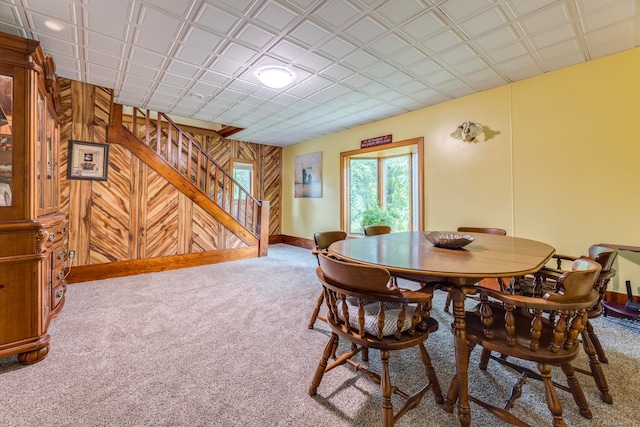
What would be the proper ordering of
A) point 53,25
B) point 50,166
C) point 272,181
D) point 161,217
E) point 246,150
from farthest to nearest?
point 272,181 < point 246,150 < point 161,217 < point 50,166 < point 53,25

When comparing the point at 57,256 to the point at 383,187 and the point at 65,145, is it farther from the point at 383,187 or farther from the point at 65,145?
the point at 383,187

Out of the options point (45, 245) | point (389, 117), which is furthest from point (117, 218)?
point (389, 117)

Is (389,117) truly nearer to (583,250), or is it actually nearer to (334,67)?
(334,67)

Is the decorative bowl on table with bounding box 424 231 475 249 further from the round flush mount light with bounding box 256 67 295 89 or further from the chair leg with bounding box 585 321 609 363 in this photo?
the round flush mount light with bounding box 256 67 295 89

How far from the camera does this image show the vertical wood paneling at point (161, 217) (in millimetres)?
4195

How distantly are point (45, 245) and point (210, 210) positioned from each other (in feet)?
9.13

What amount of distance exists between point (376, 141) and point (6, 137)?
457 cm

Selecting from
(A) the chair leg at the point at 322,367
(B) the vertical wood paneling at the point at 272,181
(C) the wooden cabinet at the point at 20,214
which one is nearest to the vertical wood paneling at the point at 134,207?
(C) the wooden cabinet at the point at 20,214

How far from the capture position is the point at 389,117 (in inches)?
188

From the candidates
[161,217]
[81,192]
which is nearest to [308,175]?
[161,217]

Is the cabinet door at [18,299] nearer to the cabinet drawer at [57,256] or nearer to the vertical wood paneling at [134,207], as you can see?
the cabinet drawer at [57,256]

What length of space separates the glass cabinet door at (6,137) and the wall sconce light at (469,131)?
4630 millimetres

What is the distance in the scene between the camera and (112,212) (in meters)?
3.90

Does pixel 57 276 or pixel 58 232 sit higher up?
pixel 58 232
